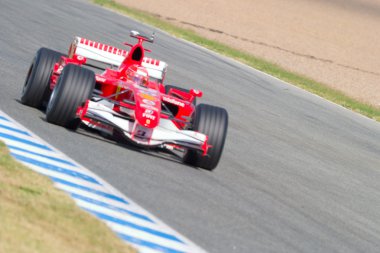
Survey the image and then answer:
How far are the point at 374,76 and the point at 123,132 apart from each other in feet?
103

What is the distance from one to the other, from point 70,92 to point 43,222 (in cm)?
451

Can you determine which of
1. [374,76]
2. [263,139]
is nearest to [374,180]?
[263,139]

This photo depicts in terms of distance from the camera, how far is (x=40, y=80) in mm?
12539

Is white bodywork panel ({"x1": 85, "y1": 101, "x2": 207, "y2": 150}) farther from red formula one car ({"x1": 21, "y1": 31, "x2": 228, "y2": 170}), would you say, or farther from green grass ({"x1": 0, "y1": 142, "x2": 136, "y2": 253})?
green grass ({"x1": 0, "y1": 142, "x2": 136, "y2": 253})

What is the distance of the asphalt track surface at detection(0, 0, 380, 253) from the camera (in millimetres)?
9281

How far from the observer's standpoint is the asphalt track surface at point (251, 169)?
928cm

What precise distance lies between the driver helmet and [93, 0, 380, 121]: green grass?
1590 cm

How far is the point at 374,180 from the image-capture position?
52.8ft

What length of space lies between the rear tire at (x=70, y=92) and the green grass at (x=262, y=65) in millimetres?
17540

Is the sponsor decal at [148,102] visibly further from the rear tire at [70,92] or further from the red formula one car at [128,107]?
the rear tire at [70,92]

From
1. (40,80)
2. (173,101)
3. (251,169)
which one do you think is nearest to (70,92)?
(40,80)

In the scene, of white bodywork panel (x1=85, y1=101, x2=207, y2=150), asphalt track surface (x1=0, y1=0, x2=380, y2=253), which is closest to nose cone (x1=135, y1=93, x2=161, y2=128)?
white bodywork panel (x1=85, y1=101, x2=207, y2=150)

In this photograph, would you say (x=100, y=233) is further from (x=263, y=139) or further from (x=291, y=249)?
(x=263, y=139)

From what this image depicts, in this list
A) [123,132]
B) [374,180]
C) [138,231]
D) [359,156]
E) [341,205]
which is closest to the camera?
[138,231]
